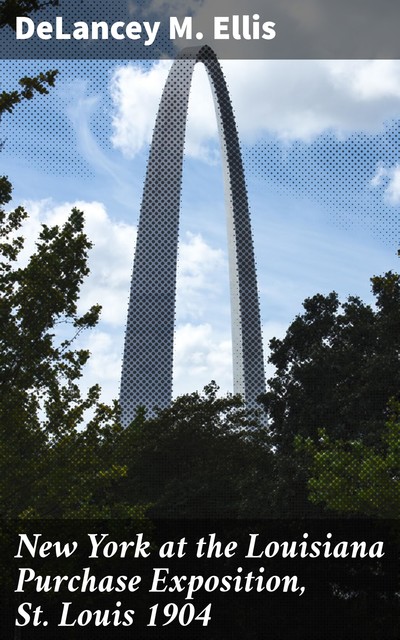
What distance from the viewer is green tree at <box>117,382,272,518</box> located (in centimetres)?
2966

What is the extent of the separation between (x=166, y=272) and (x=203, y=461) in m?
8.80

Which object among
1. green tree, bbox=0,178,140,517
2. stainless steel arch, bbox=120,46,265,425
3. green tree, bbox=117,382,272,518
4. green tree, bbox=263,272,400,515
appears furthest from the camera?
stainless steel arch, bbox=120,46,265,425

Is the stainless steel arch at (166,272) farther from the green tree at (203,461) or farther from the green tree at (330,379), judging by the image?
the green tree at (330,379)

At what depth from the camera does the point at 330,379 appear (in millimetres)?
29859

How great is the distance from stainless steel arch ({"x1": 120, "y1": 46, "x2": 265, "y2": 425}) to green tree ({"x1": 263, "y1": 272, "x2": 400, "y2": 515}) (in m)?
6.71

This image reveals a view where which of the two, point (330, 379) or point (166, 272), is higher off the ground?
point (166, 272)

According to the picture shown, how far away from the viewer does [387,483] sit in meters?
19.5

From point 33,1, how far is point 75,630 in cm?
1570

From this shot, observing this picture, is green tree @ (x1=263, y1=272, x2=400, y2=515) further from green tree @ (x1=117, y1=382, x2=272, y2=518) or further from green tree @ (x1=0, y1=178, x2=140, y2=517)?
green tree @ (x1=0, y1=178, x2=140, y2=517)

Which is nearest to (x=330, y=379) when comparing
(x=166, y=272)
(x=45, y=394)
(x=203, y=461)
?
(x=203, y=461)

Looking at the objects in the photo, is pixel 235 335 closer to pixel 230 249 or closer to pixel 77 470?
pixel 230 249

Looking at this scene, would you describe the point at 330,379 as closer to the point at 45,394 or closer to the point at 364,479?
the point at 364,479

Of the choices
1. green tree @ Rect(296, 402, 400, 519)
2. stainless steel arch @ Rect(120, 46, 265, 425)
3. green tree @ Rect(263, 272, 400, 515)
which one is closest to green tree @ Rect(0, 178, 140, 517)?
green tree @ Rect(296, 402, 400, 519)

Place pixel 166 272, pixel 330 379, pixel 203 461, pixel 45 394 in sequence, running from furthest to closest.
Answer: pixel 166 272 < pixel 203 461 < pixel 330 379 < pixel 45 394
